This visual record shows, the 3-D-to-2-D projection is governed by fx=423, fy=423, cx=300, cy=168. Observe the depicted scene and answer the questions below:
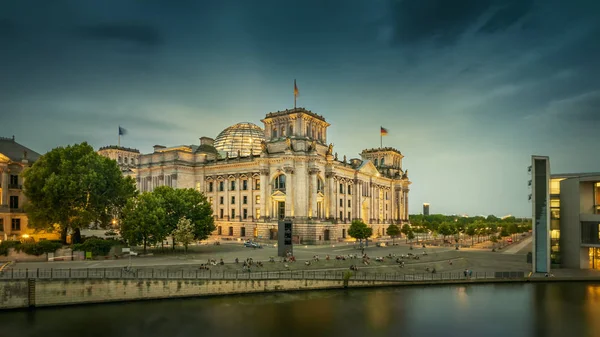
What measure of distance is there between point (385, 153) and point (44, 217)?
352 feet

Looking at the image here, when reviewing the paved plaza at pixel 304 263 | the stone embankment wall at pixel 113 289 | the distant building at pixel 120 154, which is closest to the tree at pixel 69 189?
the paved plaza at pixel 304 263

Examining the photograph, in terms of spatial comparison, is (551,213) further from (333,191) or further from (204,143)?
(204,143)

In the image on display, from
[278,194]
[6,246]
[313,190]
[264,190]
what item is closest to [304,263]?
[313,190]

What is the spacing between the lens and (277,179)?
9531 cm

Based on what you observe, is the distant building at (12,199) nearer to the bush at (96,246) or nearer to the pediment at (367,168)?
the bush at (96,246)

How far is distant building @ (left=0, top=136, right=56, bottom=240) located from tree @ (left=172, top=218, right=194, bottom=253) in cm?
2501

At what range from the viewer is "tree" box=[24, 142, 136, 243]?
200 ft

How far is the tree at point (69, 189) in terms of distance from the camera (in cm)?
6109

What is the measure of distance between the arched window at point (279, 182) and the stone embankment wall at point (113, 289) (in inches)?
1778

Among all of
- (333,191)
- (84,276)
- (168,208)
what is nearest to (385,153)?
(333,191)

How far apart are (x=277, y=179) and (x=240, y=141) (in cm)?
3589

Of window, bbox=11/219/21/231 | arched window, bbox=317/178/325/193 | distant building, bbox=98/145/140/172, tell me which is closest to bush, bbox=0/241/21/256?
window, bbox=11/219/21/231

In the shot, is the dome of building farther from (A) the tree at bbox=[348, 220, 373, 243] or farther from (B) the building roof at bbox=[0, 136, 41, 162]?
(B) the building roof at bbox=[0, 136, 41, 162]

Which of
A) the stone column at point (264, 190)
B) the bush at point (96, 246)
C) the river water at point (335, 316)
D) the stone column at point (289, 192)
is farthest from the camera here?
the stone column at point (264, 190)
